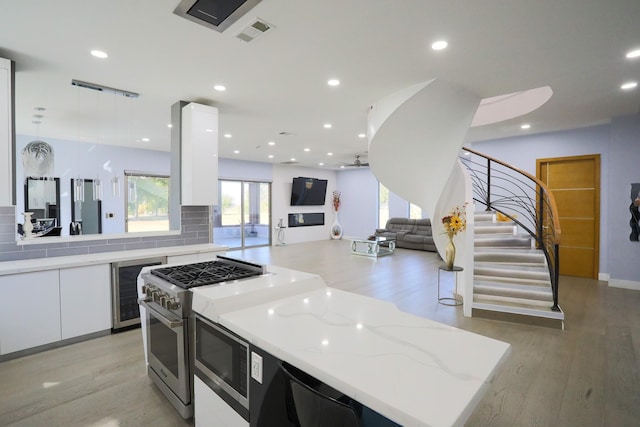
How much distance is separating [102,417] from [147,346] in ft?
1.64

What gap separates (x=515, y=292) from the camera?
156 inches

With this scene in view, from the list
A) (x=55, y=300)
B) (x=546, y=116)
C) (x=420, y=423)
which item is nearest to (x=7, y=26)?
(x=55, y=300)

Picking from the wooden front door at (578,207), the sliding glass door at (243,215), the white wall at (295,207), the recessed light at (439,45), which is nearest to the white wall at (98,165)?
the sliding glass door at (243,215)

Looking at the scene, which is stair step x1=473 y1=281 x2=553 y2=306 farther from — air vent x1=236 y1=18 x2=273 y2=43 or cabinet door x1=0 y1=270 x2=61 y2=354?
cabinet door x1=0 y1=270 x2=61 y2=354

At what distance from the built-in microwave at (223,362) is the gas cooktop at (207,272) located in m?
0.28

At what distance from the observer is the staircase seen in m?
3.70

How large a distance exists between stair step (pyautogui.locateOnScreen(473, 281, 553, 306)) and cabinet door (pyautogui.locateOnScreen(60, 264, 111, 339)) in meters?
4.42

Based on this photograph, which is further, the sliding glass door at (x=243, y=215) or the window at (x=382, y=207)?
the window at (x=382, y=207)

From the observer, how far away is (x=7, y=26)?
2.39 m

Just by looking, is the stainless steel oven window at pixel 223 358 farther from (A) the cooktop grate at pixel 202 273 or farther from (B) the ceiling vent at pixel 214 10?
(B) the ceiling vent at pixel 214 10

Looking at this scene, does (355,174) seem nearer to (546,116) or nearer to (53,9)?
(546,116)

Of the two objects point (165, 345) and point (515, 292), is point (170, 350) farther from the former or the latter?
point (515, 292)

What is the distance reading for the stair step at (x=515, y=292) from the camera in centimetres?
381

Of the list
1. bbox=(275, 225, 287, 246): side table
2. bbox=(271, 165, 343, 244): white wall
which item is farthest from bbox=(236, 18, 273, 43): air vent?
bbox=(275, 225, 287, 246): side table
